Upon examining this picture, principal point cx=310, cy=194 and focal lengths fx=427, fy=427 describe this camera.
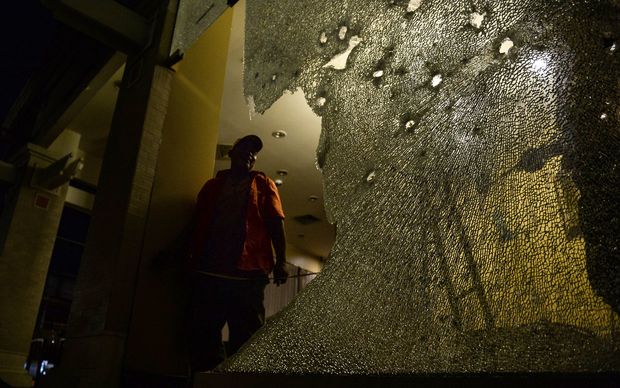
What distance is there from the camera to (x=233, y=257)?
2.33 meters

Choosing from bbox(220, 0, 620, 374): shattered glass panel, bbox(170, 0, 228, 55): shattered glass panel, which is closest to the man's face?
bbox(170, 0, 228, 55): shattered glass panel

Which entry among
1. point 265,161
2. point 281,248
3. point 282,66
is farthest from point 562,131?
point 265,161

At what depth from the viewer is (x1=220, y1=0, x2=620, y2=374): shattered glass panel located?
2.49 feet

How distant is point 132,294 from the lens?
244cm

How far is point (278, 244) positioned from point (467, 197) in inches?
64.0

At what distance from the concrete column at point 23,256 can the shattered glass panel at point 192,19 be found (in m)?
4.10

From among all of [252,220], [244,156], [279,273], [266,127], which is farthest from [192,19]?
[266,127]

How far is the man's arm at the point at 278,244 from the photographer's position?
7.89 ft

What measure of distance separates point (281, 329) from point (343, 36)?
97cm

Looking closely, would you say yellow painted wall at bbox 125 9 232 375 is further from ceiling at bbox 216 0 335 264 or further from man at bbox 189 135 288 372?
ceiling at bbox 216 0 335 264

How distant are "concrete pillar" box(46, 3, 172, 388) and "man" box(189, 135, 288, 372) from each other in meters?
0.37

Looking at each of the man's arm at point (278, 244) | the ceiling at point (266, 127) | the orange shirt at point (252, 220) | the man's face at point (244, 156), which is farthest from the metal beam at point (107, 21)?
the man's arm at point (278, 244)

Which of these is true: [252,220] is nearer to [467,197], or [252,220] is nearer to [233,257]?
[233,257]

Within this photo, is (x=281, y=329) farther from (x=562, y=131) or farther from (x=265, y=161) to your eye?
(x=265, y=161)
